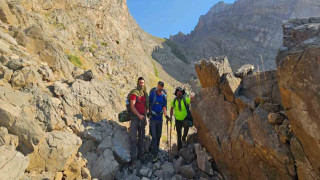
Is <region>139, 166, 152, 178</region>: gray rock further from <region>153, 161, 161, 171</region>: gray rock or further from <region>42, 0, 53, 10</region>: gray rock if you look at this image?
<region>42, 0, 53, 10</region>: gray rock

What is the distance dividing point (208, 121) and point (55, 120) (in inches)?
A: 222

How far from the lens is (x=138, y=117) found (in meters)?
8.71

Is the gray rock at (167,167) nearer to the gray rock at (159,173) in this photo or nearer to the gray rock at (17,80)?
the gray rock at (159,173)

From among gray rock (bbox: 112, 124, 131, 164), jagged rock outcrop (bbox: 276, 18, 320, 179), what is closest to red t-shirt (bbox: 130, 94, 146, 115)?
gray rock (bbox: 112, 124, 131, 164)

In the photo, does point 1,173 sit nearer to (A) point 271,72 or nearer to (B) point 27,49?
(B) point 27,49

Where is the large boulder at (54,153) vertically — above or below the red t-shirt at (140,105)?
below

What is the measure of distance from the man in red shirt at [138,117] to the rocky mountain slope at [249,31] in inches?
2294

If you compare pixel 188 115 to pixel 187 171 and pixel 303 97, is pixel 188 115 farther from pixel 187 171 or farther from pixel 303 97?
pixel 303 97

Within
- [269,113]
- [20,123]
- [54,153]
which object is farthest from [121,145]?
[269,113]

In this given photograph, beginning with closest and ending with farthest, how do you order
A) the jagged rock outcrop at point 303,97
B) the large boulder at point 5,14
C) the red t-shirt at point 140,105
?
the jagged rock outcrop at point 303,97 → the red t-shirt at point 140,105 → the large boulder at point 5,14

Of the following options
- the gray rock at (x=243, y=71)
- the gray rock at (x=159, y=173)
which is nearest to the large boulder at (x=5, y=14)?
the gray rock at (x=159, y=173)

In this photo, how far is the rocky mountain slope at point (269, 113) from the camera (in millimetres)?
4988

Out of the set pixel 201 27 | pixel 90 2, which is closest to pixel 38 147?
pixel 90 2

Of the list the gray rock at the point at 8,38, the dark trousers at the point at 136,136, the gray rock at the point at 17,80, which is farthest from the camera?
the gray rock at the point at 8,38
